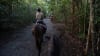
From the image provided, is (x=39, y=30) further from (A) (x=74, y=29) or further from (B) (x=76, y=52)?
(A) (x=74, y=29)

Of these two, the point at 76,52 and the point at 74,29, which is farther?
the point at 74,29

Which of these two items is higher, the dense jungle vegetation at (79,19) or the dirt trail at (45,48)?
the dense jungle vegetation at (79,19)

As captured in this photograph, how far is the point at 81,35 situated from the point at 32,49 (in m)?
3.41

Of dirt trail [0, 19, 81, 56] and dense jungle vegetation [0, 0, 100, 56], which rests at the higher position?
dense jungle vegetation [0, 0, 100, 56]

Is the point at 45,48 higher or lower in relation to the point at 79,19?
lower

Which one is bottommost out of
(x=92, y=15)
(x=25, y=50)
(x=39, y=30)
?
(x=25, y=50)

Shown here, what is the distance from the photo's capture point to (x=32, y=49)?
13211 millimetres

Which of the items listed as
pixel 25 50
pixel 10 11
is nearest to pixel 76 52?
pixel 25 50

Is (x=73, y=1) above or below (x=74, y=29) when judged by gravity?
above

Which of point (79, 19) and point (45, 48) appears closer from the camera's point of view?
point (45, 48)

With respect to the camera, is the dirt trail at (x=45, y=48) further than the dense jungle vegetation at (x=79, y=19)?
Yes

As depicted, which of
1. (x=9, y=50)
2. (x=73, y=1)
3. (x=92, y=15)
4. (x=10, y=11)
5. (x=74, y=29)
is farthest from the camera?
(x=10, y=11)

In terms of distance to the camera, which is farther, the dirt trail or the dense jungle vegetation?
the dirt trail

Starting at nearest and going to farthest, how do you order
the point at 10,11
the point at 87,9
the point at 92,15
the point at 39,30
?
1. the point at 92,15
2. the point at 39,30
3. the point at 87,9
4. the point at 10,11
